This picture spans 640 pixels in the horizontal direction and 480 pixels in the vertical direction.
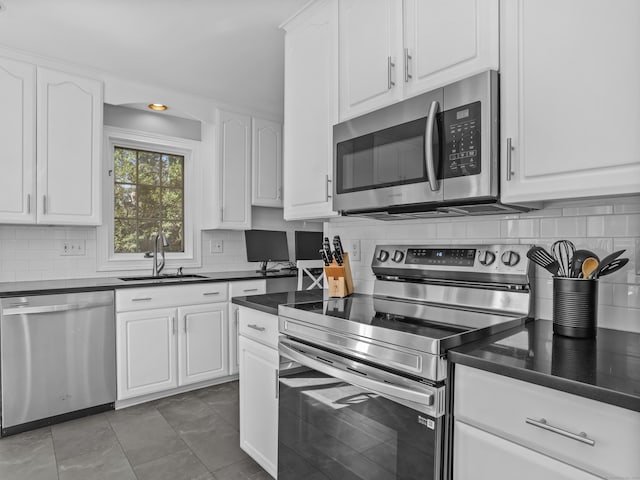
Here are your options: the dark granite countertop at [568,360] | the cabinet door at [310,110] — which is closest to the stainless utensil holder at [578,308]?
the dark granite countertop at [568,360]

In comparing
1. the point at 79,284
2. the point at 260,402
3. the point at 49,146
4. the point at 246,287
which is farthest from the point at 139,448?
the point at 49,146

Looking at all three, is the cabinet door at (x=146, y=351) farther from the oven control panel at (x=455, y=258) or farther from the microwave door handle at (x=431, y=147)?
the microwave door handle at (x=431, y=147)

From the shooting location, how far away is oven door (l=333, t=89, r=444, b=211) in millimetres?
1506

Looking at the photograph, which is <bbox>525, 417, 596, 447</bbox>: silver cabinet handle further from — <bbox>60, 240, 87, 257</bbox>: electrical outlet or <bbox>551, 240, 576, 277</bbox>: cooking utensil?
<bbox>60, 240, 87, 257</bbox>: electrical outlet

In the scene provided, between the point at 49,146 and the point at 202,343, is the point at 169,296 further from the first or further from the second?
the point at 49,146

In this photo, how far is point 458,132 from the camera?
57.0 inches

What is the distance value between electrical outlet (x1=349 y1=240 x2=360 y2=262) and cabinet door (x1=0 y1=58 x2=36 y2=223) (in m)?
2.20

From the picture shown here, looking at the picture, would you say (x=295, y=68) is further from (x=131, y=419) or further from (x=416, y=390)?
(x=131, y=419)

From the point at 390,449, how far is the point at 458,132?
110 cm

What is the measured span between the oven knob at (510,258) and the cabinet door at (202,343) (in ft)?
7.72

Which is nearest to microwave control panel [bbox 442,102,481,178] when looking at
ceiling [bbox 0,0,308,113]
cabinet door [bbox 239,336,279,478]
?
cabinet door [bbox 239,336,279,478]

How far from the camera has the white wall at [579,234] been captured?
52.8 inches

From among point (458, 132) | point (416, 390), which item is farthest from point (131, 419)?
point (458, 132)

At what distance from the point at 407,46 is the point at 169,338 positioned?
8.39ft
